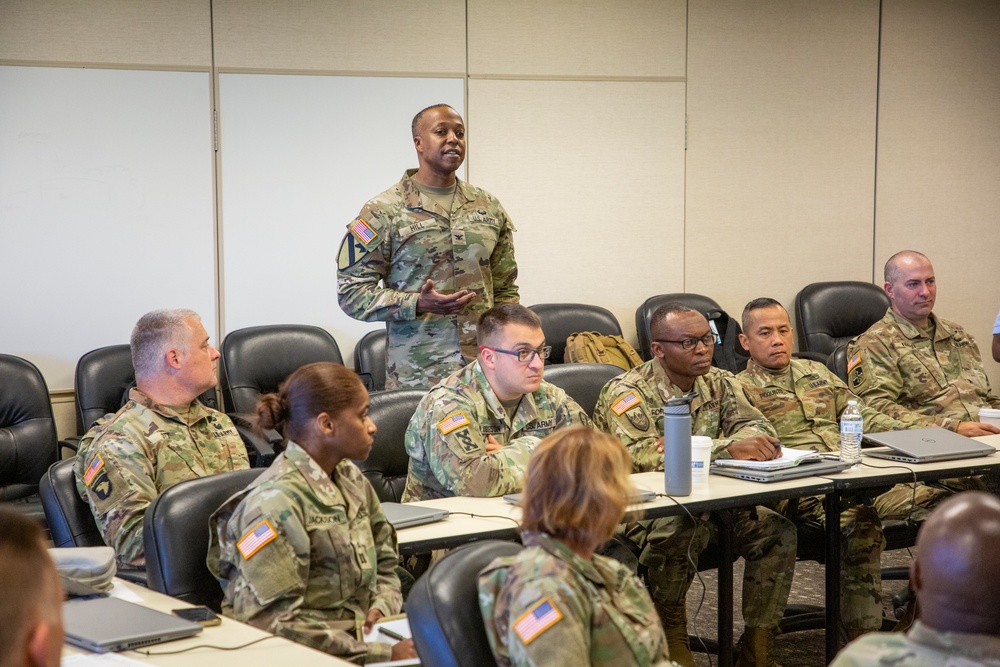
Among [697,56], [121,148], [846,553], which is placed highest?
[697,56]

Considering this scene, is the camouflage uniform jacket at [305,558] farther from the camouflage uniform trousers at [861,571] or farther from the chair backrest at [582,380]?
the camouflage uniform trousers at [861,571]

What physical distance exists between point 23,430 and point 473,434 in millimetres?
2243

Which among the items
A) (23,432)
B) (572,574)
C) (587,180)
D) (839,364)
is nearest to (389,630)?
(572,574)

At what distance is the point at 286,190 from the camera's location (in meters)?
5.75

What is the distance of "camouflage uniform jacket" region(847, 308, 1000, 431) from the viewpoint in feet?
15.5

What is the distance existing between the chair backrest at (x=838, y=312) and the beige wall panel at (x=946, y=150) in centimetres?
49

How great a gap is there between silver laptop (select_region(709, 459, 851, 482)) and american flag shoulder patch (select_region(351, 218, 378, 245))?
5.01 ft

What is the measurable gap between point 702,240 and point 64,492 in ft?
14.3

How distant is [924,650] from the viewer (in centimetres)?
147

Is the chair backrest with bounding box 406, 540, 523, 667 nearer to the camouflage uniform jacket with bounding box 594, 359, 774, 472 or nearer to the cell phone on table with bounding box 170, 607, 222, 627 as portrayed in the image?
the cell phone on table with bounding box 170, 607, 222, 627

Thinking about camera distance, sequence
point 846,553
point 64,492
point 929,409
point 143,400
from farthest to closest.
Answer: point 929,409
point 846,553
point 143,400
point 64,492

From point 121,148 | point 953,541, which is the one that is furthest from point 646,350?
point 953,541

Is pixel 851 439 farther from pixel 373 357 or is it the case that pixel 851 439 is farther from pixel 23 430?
pixel 23 430

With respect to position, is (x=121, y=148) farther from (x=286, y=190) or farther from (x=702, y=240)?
(x=702, y=240)
